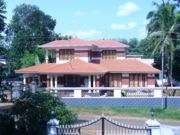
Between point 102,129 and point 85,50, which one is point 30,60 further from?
point 102,129

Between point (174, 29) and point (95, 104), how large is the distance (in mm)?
15896

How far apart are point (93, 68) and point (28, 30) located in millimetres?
30780

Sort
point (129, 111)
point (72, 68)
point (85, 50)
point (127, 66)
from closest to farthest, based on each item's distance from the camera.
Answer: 1. point (129, 111)
2. point (72, 68)
3. point (127, 66)
4. point (85, 50)

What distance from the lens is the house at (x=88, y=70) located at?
35875 millimetres

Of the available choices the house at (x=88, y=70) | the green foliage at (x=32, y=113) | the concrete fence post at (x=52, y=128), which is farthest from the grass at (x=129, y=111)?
the concrete fence post at (x=52, y=128)

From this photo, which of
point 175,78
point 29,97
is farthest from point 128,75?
point 29,97

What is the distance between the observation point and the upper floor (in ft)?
128

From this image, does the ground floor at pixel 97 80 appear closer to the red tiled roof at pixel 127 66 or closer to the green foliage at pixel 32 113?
the red tiled roof at pixel 127 66

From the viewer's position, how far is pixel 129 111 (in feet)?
87.8

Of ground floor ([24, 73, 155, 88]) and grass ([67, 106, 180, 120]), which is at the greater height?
ground floor ([24, 73, 155, 88])

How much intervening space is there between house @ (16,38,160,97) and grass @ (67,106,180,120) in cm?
783

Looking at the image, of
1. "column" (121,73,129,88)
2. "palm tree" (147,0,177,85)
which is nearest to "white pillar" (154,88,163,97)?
"column" (121,73,129,88)

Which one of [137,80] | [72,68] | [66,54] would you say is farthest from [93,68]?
[66,54]

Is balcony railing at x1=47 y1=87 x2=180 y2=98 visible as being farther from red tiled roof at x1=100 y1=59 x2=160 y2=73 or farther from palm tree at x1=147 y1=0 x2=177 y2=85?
palm tree at x1=147 y1=0 x2=177 y2=85
